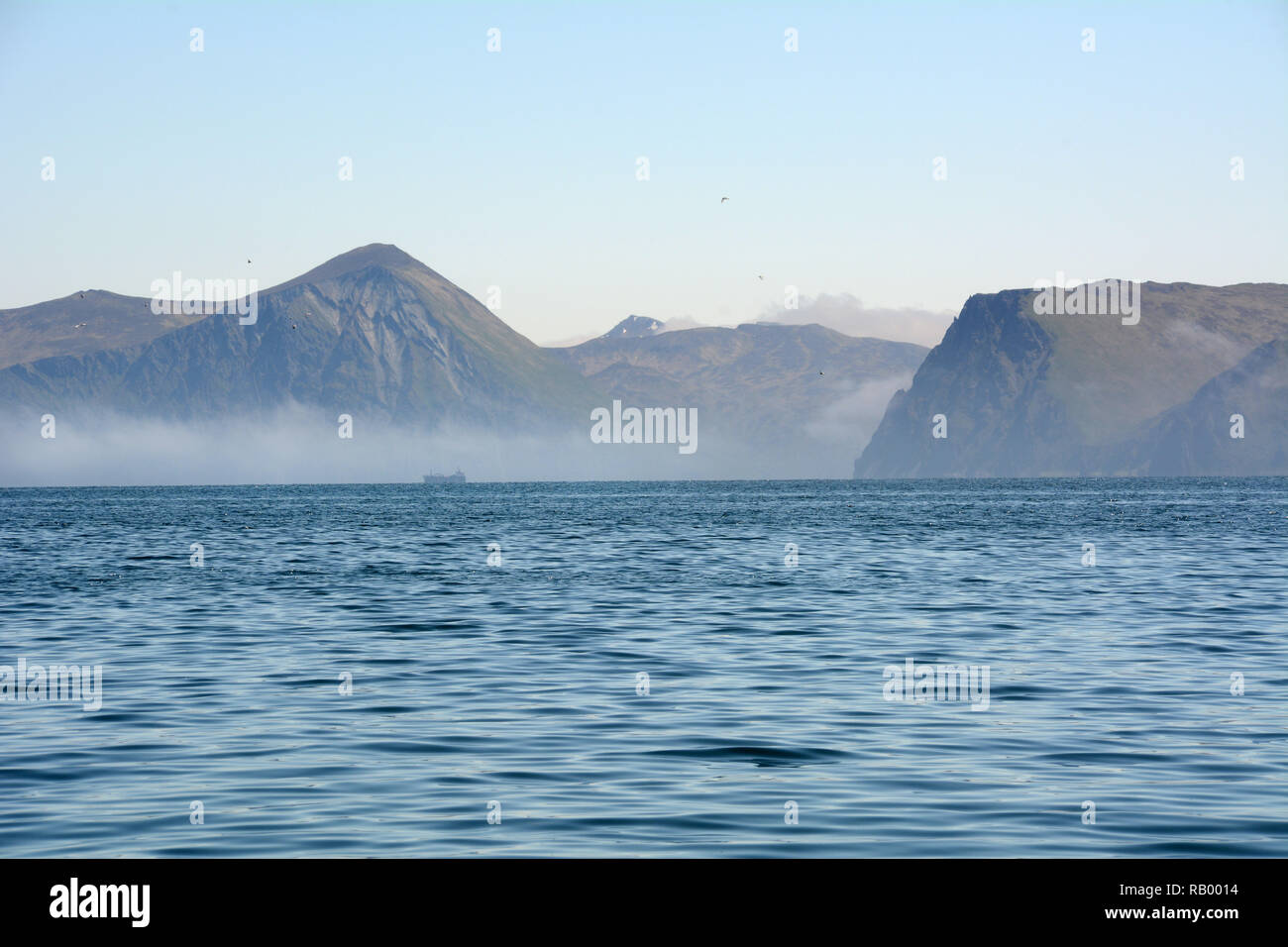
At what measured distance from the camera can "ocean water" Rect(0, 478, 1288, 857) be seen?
531 inches

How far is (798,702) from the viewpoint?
21.7 meters

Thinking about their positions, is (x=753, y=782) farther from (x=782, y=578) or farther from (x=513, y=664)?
(x=782, y=578)

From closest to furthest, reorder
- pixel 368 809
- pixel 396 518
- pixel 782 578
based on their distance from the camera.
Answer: pixel 368 809 → pixel 782 578 → pixel 396 518

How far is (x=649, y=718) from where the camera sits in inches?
792

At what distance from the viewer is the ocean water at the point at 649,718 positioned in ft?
44.3

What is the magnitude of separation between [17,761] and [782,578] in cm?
3493

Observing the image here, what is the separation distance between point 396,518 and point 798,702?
367ft
